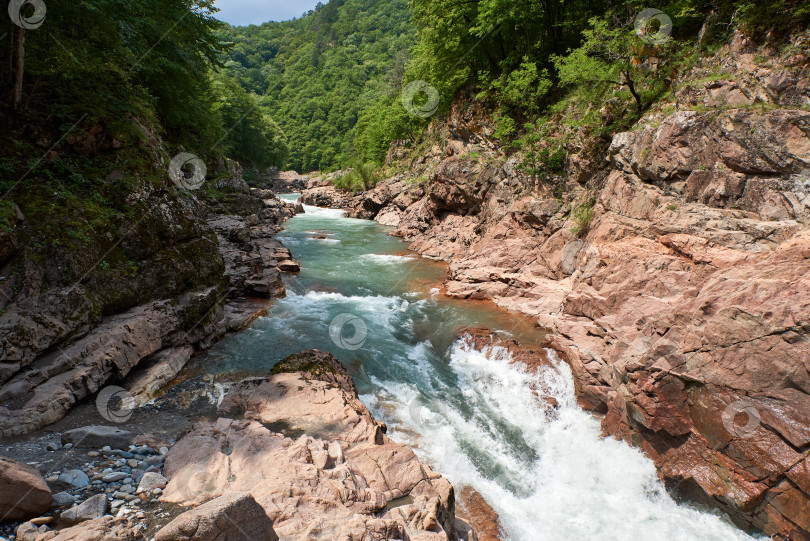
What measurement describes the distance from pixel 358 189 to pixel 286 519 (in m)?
43.5

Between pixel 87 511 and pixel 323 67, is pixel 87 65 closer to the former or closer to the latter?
pixel 87 511

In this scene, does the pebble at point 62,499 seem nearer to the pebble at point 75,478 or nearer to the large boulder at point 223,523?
the pebble at point 75,478

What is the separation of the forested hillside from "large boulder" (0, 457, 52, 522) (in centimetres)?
5948

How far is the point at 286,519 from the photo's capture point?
156 inches

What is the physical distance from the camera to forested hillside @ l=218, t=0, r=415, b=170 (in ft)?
260

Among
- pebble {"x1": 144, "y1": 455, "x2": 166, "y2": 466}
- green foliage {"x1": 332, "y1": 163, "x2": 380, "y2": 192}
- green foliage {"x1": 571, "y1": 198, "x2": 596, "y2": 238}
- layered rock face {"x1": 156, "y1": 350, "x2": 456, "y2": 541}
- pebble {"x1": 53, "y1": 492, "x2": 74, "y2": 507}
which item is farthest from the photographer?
green foliage {"x1": 332, "y1": 163, "x2": 380, "y2": 192}

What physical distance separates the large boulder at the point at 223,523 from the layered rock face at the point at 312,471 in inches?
5.1

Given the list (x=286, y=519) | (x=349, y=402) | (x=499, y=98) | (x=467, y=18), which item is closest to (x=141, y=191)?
(x=349, y=402)

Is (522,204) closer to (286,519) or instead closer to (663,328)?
(663,328)

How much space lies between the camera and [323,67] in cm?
10094

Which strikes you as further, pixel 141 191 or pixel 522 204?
pixel 522 204

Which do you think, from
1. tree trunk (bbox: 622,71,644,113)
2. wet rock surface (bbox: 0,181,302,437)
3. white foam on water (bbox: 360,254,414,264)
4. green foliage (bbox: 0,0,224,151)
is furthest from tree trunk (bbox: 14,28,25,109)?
tree trunk (bbox: 622,71,644,113)

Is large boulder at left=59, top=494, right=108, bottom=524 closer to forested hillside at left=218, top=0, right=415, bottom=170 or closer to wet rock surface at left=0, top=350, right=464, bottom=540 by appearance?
wet rock surface at left=0, top=350, right=464, bottom=540

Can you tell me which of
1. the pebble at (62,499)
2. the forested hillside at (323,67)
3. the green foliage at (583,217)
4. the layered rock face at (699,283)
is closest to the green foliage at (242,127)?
the forested hillside at (323,67)
